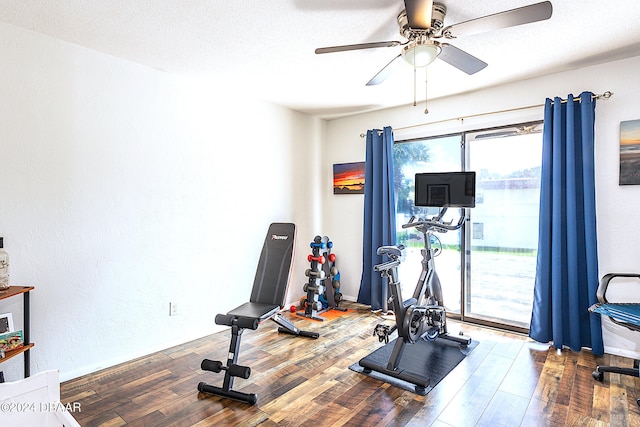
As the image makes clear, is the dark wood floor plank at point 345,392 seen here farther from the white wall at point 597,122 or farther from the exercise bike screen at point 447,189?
the exercise bike screen at point 447,189

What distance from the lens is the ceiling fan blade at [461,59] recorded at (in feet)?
6.79

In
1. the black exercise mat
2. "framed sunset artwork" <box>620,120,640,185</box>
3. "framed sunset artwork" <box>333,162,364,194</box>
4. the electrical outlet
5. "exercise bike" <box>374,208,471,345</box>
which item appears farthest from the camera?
"framed sunset artwork" <box>333,162,364,194</box>

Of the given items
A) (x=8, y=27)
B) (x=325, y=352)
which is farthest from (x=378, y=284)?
(x=8, y=27)

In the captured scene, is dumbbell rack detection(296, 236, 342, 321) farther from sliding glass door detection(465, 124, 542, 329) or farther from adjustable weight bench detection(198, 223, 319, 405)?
sliding glass door detection(465, 124, 542, 329)

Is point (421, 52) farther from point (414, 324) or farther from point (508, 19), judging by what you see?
point (414, 324)

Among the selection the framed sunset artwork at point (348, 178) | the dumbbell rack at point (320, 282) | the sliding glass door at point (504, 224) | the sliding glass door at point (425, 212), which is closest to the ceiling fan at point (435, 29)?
the sliding glass door at point (504, 224)

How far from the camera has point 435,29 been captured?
1.98 metres

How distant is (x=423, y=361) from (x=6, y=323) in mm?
2830

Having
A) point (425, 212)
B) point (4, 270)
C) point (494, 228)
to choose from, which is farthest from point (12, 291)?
point (494, 228)

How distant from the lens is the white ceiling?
6.70 ft

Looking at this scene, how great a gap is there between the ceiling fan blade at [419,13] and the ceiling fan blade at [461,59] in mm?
300

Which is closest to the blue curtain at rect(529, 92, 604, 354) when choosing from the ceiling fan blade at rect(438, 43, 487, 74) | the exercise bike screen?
the exercise bike screen

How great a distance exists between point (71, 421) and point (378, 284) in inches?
132

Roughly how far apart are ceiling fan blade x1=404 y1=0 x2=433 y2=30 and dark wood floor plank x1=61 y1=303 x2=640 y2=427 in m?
2.18
